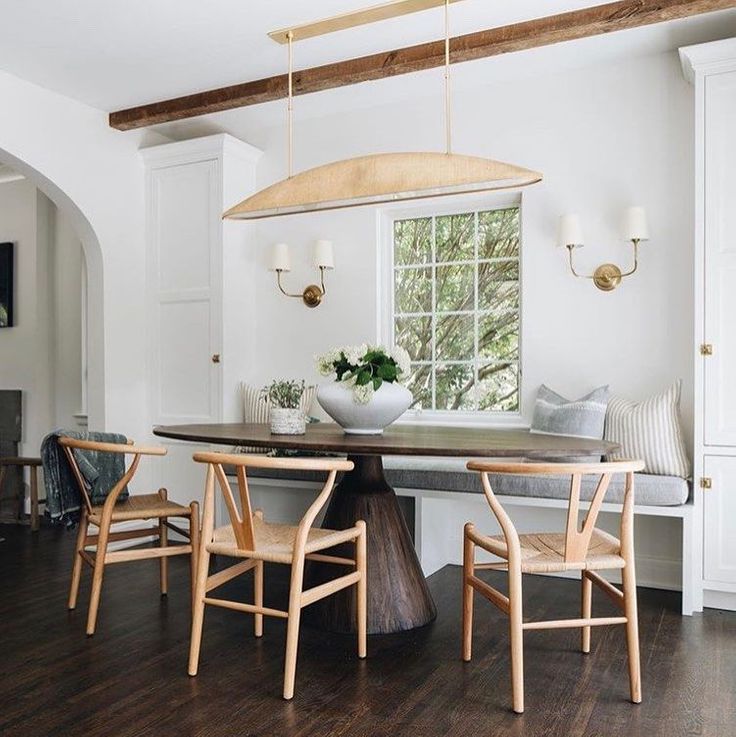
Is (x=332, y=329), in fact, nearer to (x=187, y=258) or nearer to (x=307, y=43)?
(x=187, y=258)

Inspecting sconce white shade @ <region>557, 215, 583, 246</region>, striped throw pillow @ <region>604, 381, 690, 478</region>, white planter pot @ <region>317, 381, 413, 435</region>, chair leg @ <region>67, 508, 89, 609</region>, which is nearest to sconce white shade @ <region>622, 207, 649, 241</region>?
sconce white shade @ <region>557, 215, 583, 246</region>

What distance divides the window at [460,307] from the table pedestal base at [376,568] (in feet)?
4.92

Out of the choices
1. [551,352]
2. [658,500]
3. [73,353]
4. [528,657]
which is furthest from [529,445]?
[73,353]

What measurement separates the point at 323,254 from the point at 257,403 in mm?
1031

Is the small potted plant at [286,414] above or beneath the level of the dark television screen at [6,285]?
beneath

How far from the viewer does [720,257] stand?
355cm

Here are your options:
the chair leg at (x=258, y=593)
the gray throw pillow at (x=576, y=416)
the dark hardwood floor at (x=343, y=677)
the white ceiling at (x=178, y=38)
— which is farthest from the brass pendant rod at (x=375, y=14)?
the dark hardwood floor at (x=343, y=677)

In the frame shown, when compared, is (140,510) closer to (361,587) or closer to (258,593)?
(258,593)

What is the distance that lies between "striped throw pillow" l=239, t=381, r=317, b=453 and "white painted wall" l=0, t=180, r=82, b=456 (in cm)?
178

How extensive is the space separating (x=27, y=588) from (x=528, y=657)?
2.47m

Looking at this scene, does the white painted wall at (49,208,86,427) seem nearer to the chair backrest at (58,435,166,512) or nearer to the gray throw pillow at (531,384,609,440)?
the chair backrest at (58,435,166,512)

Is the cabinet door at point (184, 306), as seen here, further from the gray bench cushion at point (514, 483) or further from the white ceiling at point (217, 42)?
the gray bench cushion at point (514, 483)

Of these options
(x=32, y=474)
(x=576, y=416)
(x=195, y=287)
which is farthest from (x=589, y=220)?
(x=32, y=474)

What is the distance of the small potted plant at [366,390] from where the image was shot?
3078mm
